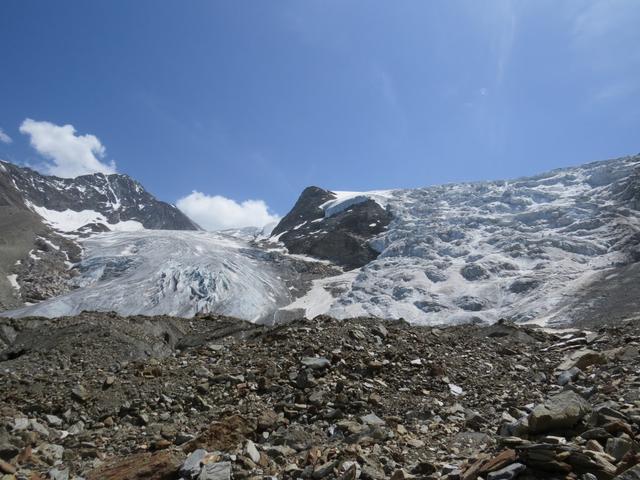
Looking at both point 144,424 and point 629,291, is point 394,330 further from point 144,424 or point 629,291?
point 629,291

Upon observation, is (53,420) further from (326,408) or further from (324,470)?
(324,470)

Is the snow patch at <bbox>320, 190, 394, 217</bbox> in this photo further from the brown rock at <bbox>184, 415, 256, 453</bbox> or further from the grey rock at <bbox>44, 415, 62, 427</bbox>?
the brown rock at <bbox>184, 415, 256, 453</bbox>

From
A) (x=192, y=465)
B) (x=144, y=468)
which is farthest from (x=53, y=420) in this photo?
(x=192, y=465)

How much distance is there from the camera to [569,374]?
11312mm

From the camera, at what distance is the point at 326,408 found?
9.95 meters

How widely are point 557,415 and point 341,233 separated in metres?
131

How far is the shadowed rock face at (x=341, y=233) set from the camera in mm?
129125

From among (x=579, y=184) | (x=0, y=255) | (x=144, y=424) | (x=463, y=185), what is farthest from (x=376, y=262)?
(x=144, y=424)

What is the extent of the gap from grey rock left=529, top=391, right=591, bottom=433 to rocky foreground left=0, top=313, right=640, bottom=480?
0.02 metres

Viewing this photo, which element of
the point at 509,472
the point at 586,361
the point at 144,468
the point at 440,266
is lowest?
the point at 144,468

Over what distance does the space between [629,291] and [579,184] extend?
238 ft

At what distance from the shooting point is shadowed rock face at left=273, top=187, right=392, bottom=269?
129 metres

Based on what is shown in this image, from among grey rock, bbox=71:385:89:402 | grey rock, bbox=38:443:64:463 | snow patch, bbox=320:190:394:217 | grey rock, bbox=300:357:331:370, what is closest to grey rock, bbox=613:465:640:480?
grey rock, bbox=300:357:331:370

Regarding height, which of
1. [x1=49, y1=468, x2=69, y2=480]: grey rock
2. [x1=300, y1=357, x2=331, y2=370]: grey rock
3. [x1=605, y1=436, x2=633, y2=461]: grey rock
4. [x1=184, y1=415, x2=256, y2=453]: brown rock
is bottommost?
[x1=49, y1=468, x2=69, y2=480]: grey rock
